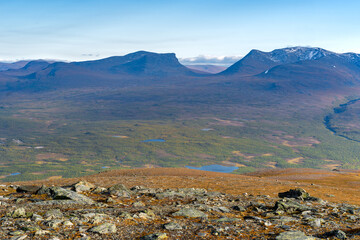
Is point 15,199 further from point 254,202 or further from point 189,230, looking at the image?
point 254,202

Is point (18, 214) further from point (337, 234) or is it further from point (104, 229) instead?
point (337, 234)

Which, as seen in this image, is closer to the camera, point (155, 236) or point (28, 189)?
point (155, 236)

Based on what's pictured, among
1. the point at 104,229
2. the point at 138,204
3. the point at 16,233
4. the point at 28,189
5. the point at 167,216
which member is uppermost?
the point at 16,233

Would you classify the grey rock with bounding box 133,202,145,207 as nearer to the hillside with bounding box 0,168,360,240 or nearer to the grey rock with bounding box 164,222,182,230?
the hillside with bounding box 0,168,360,240

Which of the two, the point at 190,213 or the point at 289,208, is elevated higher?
the point at 190,213

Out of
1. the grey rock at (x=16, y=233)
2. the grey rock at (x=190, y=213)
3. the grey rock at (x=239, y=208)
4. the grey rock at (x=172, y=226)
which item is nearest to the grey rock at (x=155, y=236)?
the grey rock at (x=172, y=226)

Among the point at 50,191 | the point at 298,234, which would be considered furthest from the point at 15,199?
the point at 298,234

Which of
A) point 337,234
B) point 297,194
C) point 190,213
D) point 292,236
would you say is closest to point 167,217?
point 190,213
